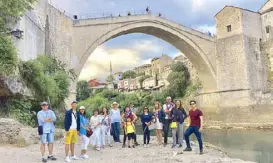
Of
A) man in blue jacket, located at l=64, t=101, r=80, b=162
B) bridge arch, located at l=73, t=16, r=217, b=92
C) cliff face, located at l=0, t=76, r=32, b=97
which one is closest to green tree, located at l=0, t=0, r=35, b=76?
cliff face, located at l=0, t=76, r=32, b=97

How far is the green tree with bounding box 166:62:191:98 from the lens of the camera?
102 ft

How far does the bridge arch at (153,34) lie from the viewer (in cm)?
2122

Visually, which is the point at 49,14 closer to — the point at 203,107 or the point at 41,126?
the point at 41,126

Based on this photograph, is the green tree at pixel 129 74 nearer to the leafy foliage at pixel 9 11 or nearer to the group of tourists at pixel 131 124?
the leafy foliage at pixel 9 11

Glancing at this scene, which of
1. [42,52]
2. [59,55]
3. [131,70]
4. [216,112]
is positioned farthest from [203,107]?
[131,70]

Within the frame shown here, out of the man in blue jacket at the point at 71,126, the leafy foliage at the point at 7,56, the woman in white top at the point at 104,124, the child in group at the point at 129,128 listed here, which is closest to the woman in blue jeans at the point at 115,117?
the woman in white top at the point at 104,124

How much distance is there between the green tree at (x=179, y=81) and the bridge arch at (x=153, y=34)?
11.1 ft

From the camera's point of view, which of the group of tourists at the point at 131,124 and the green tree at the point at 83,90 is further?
the green tree at the point at 83,90

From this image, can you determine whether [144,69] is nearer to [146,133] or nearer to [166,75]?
[166,75]

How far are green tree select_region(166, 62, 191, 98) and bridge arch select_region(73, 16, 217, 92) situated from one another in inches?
133

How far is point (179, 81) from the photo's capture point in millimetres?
30953

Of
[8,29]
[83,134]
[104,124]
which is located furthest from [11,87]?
[83,134]

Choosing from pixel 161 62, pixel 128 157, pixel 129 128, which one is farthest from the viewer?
pixel 161 62

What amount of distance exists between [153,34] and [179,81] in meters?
6.96
